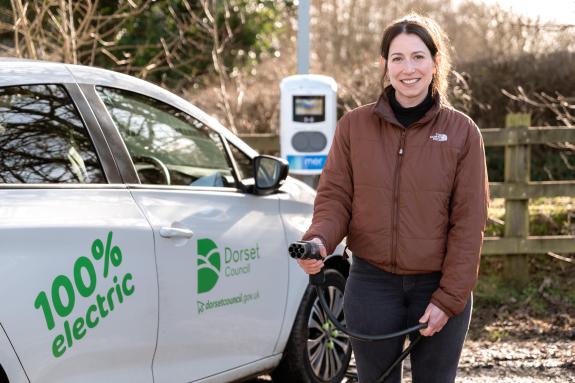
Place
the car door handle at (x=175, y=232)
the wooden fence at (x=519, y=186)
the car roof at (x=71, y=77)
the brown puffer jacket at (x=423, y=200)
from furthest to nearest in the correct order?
the wooden fence at (x=519, y=186) < the car door handle at (x=175, y=232) < the car roof at (x=71, y=77) < the brown puffer jacket at (x=423, y=200)

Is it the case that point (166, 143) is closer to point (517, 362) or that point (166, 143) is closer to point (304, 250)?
point (304, 250)

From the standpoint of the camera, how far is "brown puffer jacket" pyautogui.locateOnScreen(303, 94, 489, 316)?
3.05 m

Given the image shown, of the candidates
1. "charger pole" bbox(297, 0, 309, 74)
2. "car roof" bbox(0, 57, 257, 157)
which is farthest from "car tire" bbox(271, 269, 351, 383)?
"charger pole" bbox(297, 0, 309, 74)

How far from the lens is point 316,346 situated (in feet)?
16.1

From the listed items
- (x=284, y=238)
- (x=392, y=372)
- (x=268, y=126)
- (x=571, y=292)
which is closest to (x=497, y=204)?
(x=571, y=292)

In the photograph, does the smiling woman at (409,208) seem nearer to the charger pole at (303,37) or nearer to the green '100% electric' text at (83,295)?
the green '100% electric' text at (83,295)

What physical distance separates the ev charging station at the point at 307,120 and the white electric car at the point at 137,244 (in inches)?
70.8

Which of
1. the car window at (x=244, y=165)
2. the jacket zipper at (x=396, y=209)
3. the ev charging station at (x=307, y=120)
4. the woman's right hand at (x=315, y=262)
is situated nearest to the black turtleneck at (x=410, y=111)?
the jacket zipper at (x=396, y=209)

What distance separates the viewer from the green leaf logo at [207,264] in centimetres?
400

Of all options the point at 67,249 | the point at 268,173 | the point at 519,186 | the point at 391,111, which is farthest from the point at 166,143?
the point at 519,186

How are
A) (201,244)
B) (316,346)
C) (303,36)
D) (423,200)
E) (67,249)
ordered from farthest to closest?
(303,36) → (316,346) → (201,244) → (67,249) → (423,200)

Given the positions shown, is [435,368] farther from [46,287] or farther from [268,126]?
[268,126]

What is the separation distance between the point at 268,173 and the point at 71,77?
1.20m

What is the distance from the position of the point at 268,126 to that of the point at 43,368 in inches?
362
